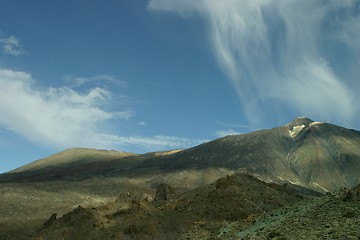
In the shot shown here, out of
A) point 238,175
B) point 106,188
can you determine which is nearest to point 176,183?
point 106,188

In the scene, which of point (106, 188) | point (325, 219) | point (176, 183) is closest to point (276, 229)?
point (325, 219)

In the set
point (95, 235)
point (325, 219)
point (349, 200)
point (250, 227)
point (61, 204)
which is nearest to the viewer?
point (325, 219)

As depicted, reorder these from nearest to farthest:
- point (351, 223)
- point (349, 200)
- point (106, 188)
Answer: point (351, 223) < point (349, 200) < point (106, 188)

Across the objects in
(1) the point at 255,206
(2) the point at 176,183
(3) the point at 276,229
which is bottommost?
(3) the point at 276,229

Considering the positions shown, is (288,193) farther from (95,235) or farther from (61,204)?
(61,204)

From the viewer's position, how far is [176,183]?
184 meters

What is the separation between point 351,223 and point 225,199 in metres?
31.6

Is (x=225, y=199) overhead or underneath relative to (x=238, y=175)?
underneath

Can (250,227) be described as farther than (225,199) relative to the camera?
No

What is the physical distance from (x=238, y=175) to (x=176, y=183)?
11840 cm

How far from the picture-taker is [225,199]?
54.7 meters

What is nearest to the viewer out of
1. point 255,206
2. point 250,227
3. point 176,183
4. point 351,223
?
point 351,223

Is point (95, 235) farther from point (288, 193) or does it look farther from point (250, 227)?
point (288, 193)

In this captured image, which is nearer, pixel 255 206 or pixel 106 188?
pixel 255 206
